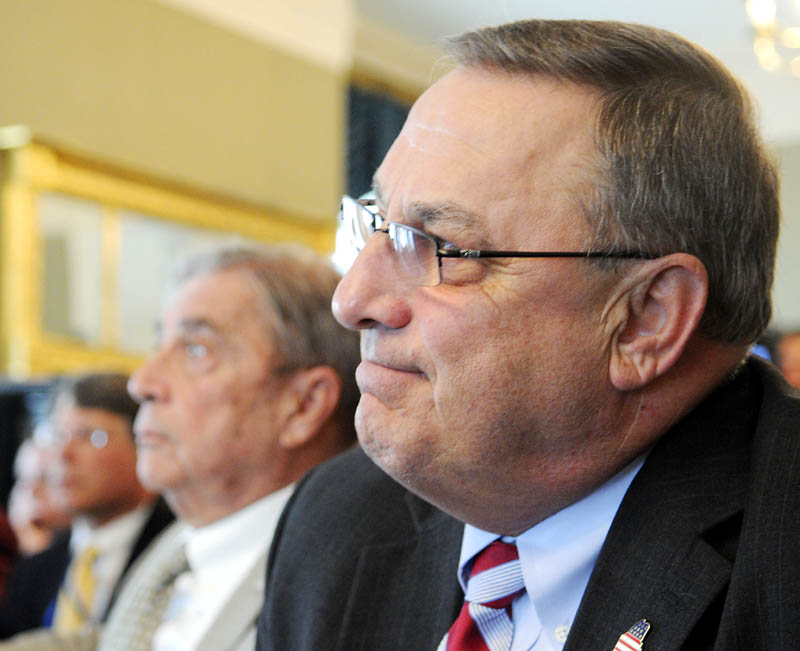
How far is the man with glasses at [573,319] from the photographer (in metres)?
1.31

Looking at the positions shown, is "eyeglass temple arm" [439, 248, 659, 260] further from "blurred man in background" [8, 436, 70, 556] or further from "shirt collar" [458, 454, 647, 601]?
"blurred man in background" [8, 436, 70, 556]

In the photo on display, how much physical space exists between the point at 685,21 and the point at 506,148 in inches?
338

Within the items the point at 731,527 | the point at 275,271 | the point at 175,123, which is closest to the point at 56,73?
the point at 175,123

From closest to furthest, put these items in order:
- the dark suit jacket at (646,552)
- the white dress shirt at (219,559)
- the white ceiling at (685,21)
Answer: the dark suit jacket at (646,552), the white dress shirt at (219,559), the white ceiling at (685,21)

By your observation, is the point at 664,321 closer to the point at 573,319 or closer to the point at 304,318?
the point at 573,319

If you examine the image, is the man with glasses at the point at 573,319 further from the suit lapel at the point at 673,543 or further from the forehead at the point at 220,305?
the forehead at the point at 220,305

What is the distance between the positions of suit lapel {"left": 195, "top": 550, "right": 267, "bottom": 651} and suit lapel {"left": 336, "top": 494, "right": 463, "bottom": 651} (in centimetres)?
65

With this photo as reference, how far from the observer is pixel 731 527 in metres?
1.28

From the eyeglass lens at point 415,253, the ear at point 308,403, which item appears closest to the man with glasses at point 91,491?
the ear at point 308,403

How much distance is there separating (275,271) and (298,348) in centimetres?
19

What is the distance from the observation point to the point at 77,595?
11.1ft

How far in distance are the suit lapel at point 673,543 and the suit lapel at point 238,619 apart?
3.37 feet

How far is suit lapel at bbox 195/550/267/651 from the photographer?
2133mm

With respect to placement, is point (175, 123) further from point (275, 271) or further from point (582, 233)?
point (582, 233)
